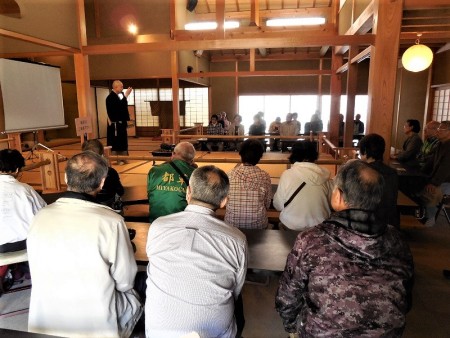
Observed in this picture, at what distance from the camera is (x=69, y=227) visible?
1.20 m

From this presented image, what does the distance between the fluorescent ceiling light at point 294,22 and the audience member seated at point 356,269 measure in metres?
8.18

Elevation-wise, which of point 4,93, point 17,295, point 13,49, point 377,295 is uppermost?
A: point 13,49

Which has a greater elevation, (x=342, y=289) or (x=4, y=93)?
(x=4, y=93)

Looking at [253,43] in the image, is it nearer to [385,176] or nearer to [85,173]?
[385,176]

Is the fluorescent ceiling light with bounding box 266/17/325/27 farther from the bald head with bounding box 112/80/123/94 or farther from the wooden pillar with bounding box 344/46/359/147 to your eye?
A: the bald head with bounding box 112/80/123/94

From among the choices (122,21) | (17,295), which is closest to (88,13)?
(122,21)

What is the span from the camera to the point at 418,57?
3928 millimetres

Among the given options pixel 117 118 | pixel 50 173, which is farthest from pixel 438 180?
pixel 117 118

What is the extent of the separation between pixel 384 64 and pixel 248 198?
6.60 ft

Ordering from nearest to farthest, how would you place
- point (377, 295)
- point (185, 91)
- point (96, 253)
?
point (377, 295) → point (96, 253) → point (185, 91)

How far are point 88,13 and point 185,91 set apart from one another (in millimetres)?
3754

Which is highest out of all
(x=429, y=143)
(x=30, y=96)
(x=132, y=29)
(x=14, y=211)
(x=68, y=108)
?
(x=132, y=29)

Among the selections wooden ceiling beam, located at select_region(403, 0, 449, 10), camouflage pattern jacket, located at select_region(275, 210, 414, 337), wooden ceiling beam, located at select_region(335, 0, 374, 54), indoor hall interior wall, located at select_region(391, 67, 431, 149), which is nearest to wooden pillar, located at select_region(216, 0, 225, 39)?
wooden ceiling beam, located at select_region(335, 0, 374, 54)

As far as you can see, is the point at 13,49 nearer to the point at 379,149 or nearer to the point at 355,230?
the point at 379,149
